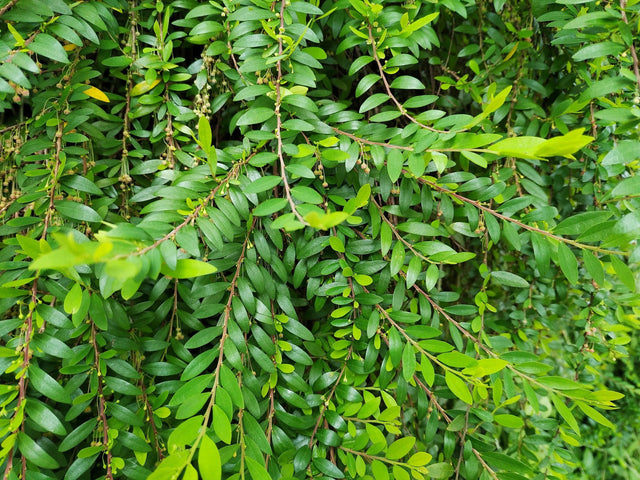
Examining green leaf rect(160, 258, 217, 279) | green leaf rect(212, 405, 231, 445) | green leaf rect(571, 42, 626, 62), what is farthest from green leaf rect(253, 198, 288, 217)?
green leaf rect(571, 42, 626, 62)

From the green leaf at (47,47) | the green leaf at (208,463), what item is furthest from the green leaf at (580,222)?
the green leaf at (47,47)

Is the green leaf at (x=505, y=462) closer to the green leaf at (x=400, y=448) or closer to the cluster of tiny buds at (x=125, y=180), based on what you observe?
the green leaf at (x=400, y=448)

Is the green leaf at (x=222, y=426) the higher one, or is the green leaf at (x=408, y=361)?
the green leaf at (x=222, y=426)

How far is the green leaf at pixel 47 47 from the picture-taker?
59 centimetres

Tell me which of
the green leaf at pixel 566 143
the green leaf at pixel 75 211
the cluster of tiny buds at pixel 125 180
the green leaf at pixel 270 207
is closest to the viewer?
the green leaf at pixel 566 143

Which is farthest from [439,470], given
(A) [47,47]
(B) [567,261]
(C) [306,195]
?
(A) [47,47]

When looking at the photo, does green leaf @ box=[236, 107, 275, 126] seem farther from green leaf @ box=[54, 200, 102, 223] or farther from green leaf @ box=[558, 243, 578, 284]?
green leaf @ box=[558, 243, 578, 284]

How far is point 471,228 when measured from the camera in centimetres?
72

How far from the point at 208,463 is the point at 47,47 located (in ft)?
2.05

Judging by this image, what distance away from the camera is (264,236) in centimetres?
66

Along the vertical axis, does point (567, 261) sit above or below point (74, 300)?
below

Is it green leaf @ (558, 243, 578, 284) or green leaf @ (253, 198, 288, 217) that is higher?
green leaf @ (253, 198, 288, 217)

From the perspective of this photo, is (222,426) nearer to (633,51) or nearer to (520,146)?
(520,146)

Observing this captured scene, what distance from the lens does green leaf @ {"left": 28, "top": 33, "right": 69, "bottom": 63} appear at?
587 millimetres
